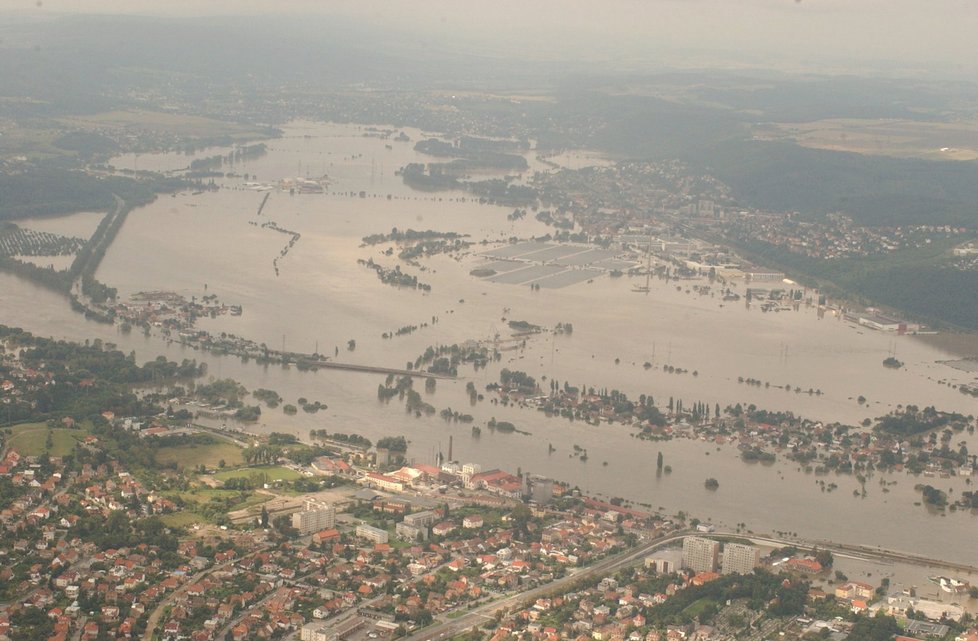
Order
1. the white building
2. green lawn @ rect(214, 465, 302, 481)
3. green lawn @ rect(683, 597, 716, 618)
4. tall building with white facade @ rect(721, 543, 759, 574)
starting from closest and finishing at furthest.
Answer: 1. green lawn @ rect(683, 597, 716, 618)
2. tall building with white facade @ rect(721, 543, 759, 574)
3. the white building
4. green lawn @ rect(214, 465, 302, 481)

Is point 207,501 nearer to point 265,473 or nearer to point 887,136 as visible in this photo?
point 265,473

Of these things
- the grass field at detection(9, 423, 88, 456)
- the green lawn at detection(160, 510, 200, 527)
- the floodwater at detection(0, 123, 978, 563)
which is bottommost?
the floodwater at detection(0, 123, 978, 563)

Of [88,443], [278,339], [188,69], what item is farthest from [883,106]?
[88,443]

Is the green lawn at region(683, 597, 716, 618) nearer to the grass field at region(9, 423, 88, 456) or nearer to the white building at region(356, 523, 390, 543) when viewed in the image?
the white building at region(356, 523, 390, 543)

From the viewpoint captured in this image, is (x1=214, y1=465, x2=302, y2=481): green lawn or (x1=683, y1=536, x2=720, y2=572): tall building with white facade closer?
(x1=683, y1=536, x2=720, y2=572): tall building with white facade

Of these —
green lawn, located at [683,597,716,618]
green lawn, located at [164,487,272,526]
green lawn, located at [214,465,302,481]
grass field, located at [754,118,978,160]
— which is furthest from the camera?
grass field, located at [754,118,978,160]

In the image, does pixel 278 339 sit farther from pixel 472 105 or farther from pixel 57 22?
pixel 57 22

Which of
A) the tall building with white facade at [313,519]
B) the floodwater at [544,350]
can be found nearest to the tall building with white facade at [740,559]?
the floodwater at [544,350]

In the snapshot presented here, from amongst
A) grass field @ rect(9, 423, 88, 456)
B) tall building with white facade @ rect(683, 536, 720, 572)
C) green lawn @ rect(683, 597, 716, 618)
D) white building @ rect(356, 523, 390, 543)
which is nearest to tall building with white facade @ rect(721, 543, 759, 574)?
tall building with white facade @ rect(683, 536, 720, 572)

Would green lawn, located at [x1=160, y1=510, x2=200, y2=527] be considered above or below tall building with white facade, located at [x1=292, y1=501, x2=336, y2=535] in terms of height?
below
